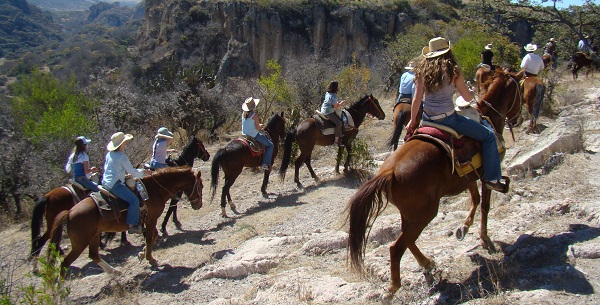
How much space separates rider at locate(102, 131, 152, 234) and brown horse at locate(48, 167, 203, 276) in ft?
0.51

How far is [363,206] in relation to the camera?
14.9ft

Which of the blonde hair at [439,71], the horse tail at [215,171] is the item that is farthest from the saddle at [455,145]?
the horse tail at [215,171]

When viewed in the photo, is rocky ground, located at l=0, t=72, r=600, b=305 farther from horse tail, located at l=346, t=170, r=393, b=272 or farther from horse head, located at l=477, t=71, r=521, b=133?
horse head, located at l=477, t=71, r=521, b=133

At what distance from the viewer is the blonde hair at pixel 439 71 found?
468cm

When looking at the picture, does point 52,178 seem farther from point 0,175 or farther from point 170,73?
point 170,73

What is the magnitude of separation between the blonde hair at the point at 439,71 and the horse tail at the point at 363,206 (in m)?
1.02

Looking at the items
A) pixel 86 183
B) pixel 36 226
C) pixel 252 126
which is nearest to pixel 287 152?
pixel 252 126

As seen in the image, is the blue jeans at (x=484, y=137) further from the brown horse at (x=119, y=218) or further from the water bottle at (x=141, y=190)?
the water bottle at (x=141, y=190)

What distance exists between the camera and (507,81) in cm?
633

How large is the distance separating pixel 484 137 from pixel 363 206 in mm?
1522

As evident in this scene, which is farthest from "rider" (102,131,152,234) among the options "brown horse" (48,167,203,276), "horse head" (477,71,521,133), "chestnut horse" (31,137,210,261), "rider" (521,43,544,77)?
"rider" (521,43,544,77)

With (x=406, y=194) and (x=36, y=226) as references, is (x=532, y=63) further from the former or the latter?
(x=36, y=226)

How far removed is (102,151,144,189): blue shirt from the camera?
287 inches

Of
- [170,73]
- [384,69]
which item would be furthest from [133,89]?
[384,69]
